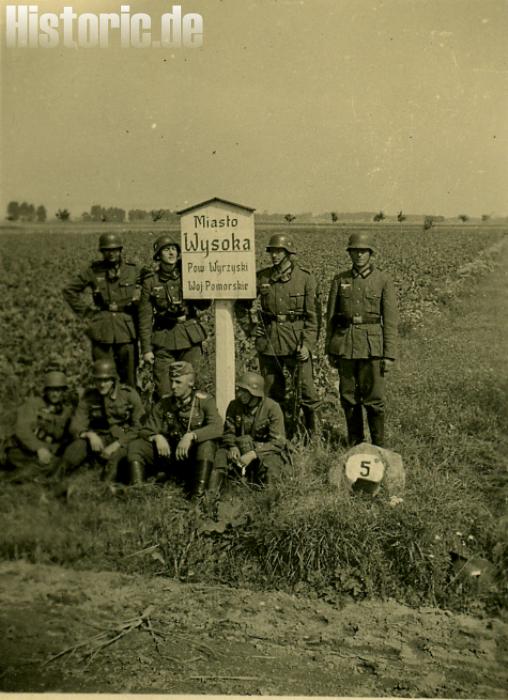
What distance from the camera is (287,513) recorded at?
4859mm

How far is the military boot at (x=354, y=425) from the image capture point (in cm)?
586

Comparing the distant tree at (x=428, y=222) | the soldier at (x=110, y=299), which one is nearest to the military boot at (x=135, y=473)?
the soldier at (x=110, y=299)

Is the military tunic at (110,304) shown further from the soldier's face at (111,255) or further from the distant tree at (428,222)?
the distant tree at (428,222)

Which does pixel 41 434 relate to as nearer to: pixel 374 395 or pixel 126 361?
pixel 126 361

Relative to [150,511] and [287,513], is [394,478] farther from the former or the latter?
[150,511]

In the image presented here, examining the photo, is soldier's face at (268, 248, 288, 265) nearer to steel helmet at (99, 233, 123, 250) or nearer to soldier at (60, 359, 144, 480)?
steel helmet at (99, 233, 123, 250)

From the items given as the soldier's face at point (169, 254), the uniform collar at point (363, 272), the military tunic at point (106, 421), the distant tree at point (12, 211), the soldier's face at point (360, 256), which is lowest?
the military tunic at point (106, 421)

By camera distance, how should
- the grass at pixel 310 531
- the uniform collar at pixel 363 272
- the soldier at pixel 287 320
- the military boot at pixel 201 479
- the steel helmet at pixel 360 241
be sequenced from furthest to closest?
the soldier at pixel 287 320 < the uniform collar at pixel 363 272 < the steel helmet at pixel 360 241 < the military boot at pixel 201 479 < the grass at pixel 310 531

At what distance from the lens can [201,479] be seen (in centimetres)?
522

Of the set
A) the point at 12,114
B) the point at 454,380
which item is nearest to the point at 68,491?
the point at 12,114

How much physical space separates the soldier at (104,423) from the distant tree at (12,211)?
1436mm

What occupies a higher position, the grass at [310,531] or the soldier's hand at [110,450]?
the soldier's hand at [110,450]

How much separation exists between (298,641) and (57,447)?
2552 mm

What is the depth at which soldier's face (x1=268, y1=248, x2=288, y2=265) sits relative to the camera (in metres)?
5.77
